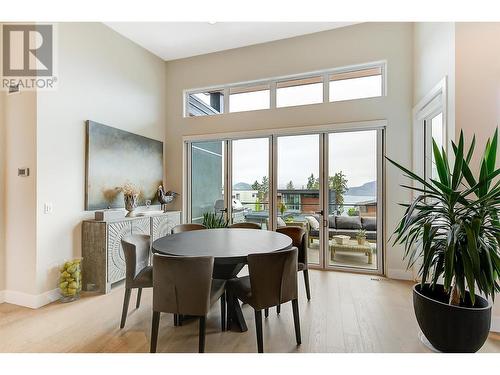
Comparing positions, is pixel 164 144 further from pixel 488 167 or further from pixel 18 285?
pixel 488 167

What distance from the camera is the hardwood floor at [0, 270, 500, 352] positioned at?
207 cm

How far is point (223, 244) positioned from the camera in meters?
2.35

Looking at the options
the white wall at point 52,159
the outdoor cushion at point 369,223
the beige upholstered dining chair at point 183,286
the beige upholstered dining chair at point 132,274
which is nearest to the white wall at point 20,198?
the white wall at point 52,159

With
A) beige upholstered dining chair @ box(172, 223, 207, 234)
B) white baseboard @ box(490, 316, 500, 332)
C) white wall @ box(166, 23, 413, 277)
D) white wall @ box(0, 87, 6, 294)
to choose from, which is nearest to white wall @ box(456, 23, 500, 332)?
white baseboard @ box(490, 316, 500, 332)

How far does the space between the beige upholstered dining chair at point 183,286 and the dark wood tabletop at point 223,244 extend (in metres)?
0.18

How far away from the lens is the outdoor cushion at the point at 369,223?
3.90 m

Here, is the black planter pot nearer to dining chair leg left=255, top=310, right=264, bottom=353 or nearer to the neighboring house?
dining chair leg left=255, top=310, right=264, bottom=353

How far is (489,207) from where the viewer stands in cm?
182

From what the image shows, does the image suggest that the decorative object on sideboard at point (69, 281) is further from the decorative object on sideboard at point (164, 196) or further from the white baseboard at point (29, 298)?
the decorative object on sideboard at point (164, 196)

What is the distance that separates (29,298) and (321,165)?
4.14 m

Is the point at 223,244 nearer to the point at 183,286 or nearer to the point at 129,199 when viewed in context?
the point at 183,286

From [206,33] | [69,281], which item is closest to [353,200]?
[206,33]
